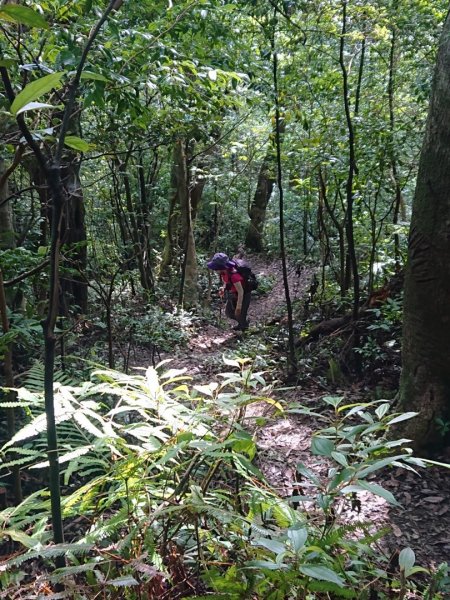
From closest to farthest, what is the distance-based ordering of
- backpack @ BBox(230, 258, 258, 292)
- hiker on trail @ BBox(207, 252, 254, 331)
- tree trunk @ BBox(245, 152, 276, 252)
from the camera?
1. hiker on trail @ BBox(207, 252, 254, 331)
2. backpack @ BBox(230, 258, 258, 292)
3. tree trunk @ BBox(245, 152, 276, 252)

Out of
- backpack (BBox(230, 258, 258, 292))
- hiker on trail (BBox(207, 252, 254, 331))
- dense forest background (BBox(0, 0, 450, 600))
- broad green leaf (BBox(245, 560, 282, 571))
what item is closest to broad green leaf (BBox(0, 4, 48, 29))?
dense forest background (BBox(0, 0, 450, 600))

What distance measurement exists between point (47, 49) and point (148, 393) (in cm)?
257

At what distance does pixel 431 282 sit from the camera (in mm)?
3660

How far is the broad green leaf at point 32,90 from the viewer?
931 millimetres

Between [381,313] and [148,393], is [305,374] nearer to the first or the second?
[381,313]

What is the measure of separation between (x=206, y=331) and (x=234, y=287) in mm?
1374

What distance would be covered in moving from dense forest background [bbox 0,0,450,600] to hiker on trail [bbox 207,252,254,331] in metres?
0.56

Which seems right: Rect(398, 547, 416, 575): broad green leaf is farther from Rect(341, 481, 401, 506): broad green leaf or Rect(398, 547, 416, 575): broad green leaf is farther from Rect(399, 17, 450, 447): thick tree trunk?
Rect(399, 17, 450, 447): thick tree trunk

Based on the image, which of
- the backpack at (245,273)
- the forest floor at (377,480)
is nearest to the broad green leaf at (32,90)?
the forest floor at (377,480)

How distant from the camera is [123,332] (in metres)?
8.23

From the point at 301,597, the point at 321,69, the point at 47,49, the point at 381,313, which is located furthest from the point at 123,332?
the point at 301,597

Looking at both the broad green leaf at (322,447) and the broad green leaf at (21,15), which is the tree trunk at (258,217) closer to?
→ the broad green leaf at (322,447)

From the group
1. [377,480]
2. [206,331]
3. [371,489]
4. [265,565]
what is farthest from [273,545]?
[206,331]

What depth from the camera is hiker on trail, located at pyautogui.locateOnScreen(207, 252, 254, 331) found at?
841 centimetres
